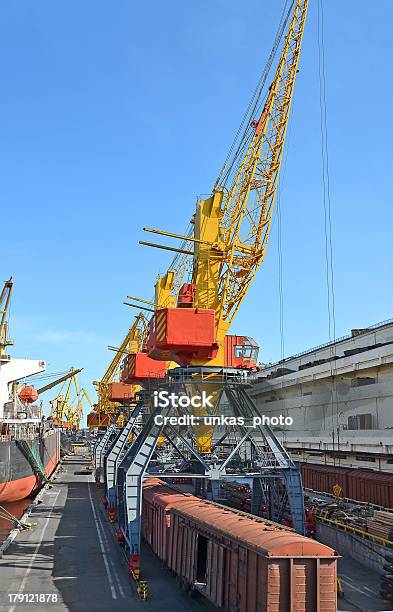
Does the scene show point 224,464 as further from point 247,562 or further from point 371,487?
point 371,487

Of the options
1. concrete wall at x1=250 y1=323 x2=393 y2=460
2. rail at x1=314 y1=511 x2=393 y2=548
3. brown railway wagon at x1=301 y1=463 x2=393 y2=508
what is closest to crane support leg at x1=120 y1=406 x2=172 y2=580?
concrete wall at x1=250 y1=323 x2=393 y2=460

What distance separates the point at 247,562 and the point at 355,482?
2632 centimetres

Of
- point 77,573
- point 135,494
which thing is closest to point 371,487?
point 135,494

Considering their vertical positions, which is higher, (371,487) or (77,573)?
(371,487)

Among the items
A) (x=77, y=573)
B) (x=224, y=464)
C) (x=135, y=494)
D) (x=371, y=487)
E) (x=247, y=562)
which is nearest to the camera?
(x=247, y=562)

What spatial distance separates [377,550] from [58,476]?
7355cm

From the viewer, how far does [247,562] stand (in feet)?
59.7

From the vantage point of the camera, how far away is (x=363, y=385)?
51094 millimetres

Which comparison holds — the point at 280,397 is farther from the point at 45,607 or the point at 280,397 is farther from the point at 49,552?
the point at 45,607

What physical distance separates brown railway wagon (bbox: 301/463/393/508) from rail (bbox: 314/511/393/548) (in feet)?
15.2

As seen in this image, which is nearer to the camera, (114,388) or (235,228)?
(235,228)

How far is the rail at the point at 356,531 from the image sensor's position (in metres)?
27.7

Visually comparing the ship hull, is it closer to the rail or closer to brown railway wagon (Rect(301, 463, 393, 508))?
brown railway wagon (Rect(301, 463, 393, 508))

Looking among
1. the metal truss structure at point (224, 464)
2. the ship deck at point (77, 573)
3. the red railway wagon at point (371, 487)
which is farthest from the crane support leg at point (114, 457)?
the red railway wagon at point (371, 487)
